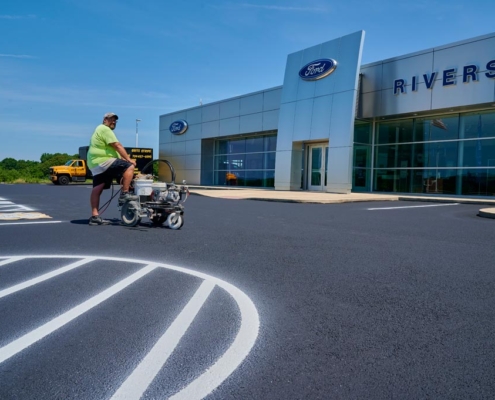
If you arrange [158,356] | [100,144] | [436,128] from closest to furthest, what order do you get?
[158,356], [100,144], [436,128]

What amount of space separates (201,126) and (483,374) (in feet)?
105

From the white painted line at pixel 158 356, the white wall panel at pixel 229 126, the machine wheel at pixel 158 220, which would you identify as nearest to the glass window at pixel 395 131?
the white wall panel at pixel 229 126

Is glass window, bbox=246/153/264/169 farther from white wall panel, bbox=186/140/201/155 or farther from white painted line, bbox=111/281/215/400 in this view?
white painted line, bbox=111/281/215/400

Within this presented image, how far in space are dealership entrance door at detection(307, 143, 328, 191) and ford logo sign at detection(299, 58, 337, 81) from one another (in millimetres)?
3712

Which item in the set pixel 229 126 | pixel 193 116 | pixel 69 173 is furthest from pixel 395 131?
pixel 69 173

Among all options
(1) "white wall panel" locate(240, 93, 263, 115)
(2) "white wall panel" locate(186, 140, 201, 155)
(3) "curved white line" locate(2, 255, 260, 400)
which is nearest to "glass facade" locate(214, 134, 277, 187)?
(2) "white wall panel" locate(186, 140, 201, 155)

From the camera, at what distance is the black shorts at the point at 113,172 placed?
774 centimetres

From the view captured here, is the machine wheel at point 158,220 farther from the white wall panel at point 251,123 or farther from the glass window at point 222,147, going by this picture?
the glass window at point 222,147

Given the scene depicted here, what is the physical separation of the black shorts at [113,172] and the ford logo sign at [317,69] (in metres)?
16.9

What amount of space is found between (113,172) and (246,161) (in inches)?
916

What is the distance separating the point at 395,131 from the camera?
22672 mm

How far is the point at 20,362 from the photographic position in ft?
7.88

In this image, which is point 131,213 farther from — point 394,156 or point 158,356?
point 394,156

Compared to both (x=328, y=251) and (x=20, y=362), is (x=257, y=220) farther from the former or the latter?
(x=20, y=362)
